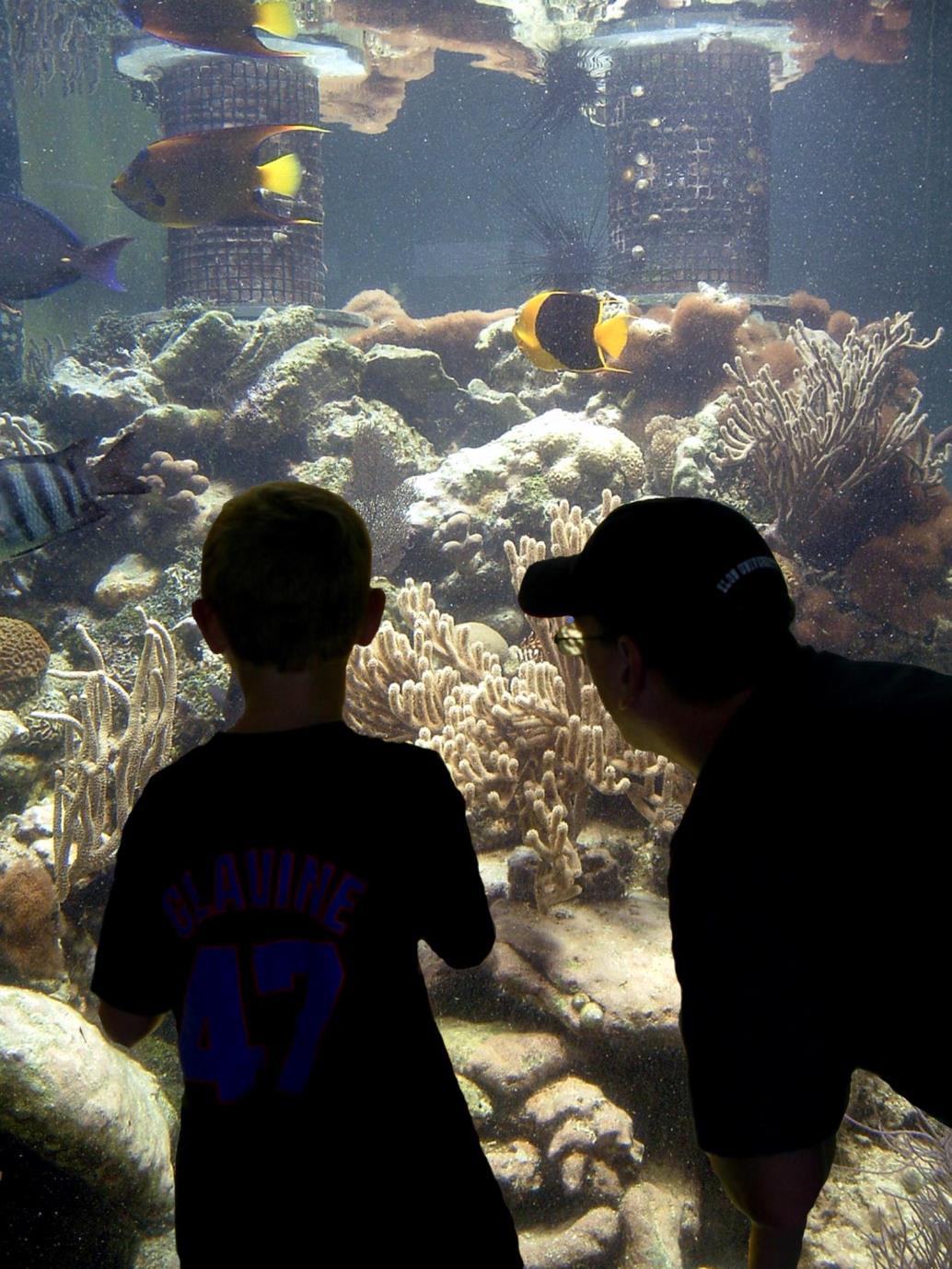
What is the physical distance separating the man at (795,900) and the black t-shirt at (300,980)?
15.2 inches

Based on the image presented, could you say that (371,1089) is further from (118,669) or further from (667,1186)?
(118,669)

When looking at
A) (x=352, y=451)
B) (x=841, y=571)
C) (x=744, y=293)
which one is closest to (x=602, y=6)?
(x=744, y=293)

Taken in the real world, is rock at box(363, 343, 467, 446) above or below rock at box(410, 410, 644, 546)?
above

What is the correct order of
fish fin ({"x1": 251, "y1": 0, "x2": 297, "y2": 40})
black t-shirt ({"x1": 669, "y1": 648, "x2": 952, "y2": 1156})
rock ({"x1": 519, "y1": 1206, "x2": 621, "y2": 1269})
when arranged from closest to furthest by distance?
1. black t-shirt ({"x1": 669, "y1": 648, "x2": 952, "y2": 1156})
2. rock ({"x1": 519, "y1": 1206, "x2": 621, "y2": 1269})
3. fish fin ({"x1": 251, "y1": 0, "x2": 297, "y2": 40})

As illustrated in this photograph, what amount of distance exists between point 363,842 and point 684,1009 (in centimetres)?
50

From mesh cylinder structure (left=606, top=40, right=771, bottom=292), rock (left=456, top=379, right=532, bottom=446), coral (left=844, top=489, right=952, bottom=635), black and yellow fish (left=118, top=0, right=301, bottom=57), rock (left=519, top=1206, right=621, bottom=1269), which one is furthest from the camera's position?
mesh cylinder structure (left=606, top=40, right=771, bottom=292)

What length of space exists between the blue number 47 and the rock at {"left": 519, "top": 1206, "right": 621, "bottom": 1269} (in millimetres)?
1764

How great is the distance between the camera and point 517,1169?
98.5 inches

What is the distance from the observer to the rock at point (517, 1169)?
2477mm

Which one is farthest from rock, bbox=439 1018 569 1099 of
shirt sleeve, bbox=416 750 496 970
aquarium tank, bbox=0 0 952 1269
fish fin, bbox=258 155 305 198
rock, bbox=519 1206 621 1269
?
fish fin, bbox=258 155 305 198

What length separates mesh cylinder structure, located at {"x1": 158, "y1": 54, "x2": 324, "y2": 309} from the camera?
10.1m

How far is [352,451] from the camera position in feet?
23.5

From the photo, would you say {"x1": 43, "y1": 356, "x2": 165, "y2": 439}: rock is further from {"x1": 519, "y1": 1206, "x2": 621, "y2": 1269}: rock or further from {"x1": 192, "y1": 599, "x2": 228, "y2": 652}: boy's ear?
{"x1": 519, "y1": 1206, "x2": 621, "y2": 1269}: rock

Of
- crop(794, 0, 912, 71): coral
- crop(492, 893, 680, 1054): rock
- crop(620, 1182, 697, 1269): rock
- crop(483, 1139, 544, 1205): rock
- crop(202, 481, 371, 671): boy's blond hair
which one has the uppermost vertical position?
crop(794, 0, 912, 71): coral
